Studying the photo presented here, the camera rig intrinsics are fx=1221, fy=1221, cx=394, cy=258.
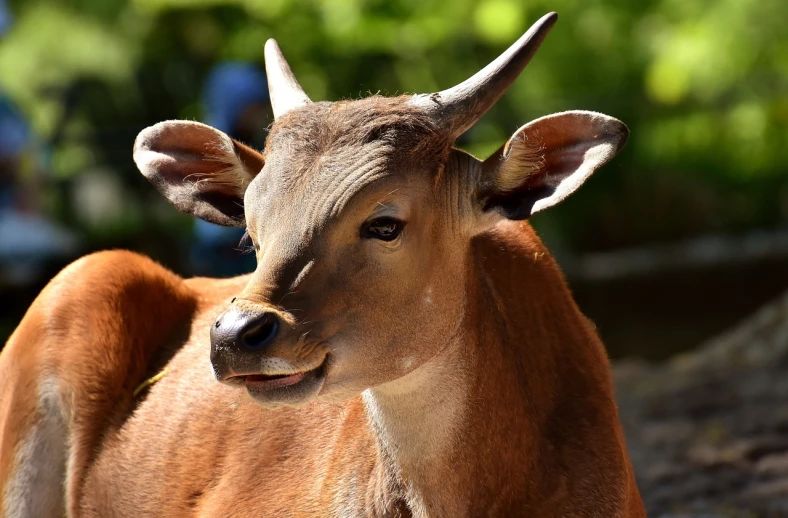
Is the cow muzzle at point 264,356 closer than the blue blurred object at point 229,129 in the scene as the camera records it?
Yes

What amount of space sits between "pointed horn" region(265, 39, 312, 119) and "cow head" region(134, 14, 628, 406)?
0.48ft

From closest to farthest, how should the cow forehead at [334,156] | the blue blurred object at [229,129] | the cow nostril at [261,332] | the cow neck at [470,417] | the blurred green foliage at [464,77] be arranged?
the cow nostril at [261,332] → the cow forehead at [334,156] → the cow neck at [470,417] → the blue blurred object at [229,129] → the blurred green foliage at [464,77]

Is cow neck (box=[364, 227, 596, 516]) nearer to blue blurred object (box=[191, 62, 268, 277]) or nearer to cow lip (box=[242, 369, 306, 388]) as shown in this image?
cow lip (box=[242, 369, 306, 388])

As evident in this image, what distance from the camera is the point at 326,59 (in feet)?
45.1

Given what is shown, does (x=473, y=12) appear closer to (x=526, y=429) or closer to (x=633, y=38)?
(x=633, y=38)

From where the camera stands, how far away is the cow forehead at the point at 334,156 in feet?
12.4

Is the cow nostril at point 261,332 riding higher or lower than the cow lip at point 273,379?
higher

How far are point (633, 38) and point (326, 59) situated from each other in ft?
11.9

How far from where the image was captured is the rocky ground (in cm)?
650

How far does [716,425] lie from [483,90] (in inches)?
176

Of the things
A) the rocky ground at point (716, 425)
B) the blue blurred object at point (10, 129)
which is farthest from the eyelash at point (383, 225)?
the blue blurred object at point (10, 129)

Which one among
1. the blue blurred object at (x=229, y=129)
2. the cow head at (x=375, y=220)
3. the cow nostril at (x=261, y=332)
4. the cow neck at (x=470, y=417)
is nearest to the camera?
the cow nostril at (x=261, y=332)

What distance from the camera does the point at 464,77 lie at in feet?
46.1

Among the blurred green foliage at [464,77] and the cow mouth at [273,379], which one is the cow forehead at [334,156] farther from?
the blurred green foliage at [464,77]
